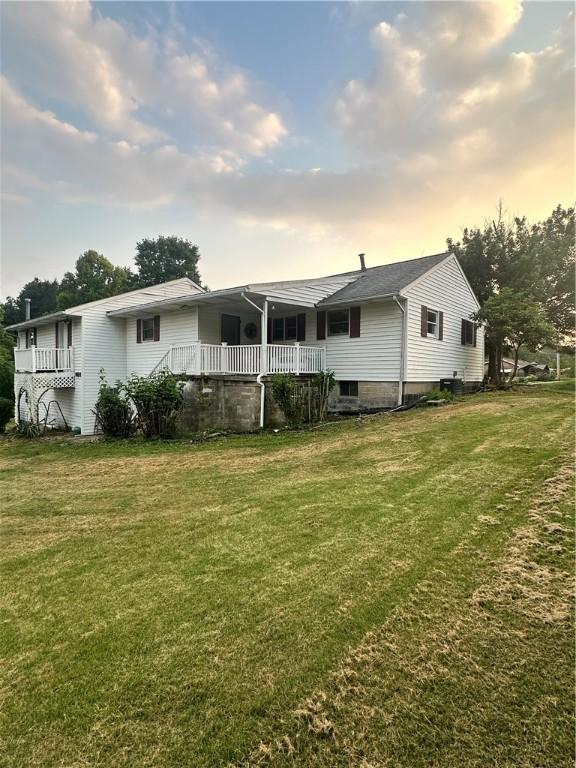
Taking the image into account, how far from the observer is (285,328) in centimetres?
1524

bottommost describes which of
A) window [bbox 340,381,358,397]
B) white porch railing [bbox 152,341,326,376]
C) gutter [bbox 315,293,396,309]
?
window [bbox 340,381,358,397]

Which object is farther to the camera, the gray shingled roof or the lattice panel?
the lattice panel

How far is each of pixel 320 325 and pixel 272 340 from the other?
7.62ft

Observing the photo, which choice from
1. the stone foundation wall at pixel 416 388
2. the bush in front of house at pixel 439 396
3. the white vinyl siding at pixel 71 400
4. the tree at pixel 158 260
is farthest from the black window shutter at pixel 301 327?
the tree at pixel 158 260

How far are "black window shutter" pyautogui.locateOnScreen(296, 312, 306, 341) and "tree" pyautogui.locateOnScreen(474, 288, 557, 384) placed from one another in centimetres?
748

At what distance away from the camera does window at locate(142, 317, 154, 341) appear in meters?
15.5

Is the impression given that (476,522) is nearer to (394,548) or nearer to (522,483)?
(394,548)

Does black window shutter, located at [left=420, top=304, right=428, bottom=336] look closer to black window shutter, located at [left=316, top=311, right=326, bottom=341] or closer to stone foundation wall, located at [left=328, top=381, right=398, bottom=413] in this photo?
stone foundation wall, located at [left=328, top=381, right=398, bottom=413]

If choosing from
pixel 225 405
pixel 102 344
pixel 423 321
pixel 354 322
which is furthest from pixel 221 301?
pixel 423 321

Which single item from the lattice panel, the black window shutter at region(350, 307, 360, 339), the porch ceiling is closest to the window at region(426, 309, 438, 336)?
the black window shutter at region(350, 307, 360, 339)

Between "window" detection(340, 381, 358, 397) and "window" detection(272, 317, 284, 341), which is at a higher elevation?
"window" detection(272, 317, 284, 341)

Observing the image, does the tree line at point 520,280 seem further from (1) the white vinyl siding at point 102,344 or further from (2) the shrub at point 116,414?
(2) the shrub at point 116,414

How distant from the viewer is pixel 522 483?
15.1 ft

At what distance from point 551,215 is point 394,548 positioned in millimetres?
24139
